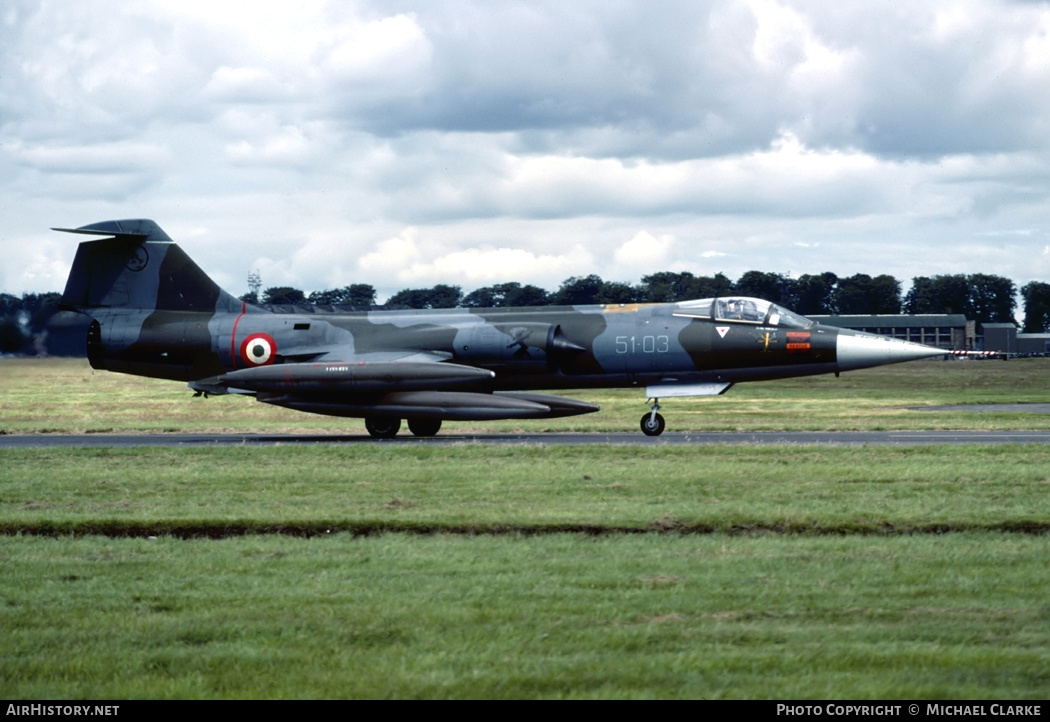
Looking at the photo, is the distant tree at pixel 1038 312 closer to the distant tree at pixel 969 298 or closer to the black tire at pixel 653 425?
the distant tree at pixel 969 298

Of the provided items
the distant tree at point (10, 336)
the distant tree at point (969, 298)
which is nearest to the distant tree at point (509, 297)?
the distant tree at point (10, 336)

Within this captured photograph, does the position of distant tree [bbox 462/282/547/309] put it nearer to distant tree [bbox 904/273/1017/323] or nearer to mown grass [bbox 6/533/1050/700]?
mown grass [bbox 6/533/1050/700]

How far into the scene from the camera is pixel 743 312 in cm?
2377

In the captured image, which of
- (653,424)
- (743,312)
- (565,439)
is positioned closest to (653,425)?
(653,424)

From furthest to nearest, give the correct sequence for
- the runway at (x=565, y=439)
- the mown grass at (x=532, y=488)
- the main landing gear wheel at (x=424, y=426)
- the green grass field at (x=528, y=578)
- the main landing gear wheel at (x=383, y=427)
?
the main landing gear wheel at (x=424, y=426) < the main landing gear wheel at (x=383, y=427) < the runway at (x=565, y=439) < the mown grass at (x=532, y=488) < the green grass field at (x=528, y=578)

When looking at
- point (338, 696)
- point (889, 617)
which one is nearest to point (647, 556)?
point (889, 617)

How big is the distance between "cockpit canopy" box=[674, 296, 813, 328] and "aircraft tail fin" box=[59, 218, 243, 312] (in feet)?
36.9

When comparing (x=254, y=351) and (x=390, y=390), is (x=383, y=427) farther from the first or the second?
(x=254, y=351)

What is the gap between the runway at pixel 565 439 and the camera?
69.9 feet

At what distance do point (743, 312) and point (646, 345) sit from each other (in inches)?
88.3

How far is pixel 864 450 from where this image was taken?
1845cm

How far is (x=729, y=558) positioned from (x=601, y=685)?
3.51 m

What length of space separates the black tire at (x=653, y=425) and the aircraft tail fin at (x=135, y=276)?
10.5 meters
